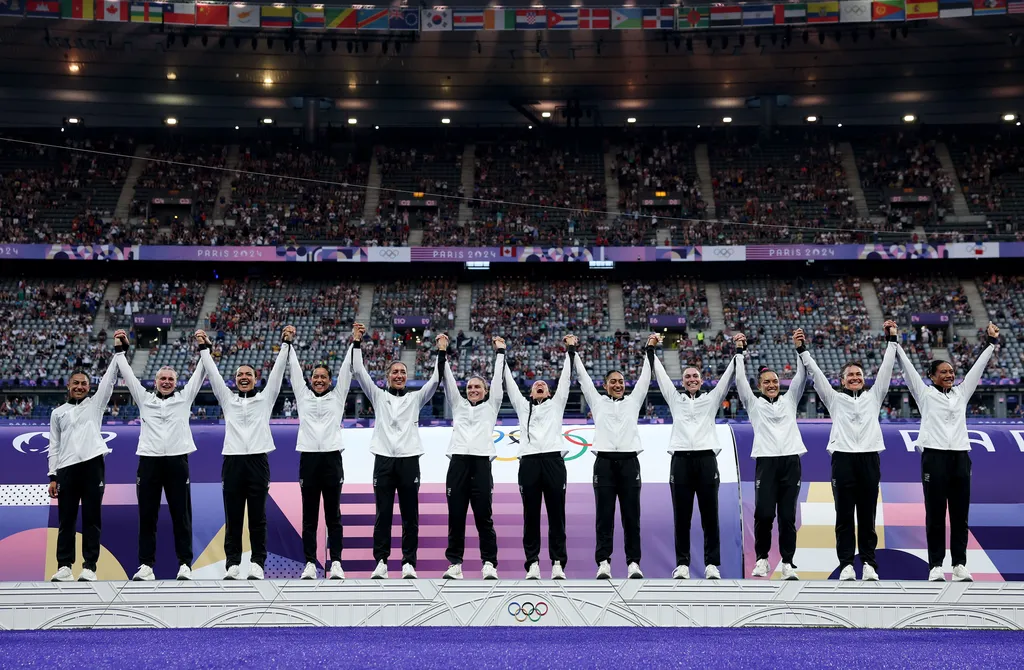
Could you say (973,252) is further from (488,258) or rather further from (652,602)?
(652,602)

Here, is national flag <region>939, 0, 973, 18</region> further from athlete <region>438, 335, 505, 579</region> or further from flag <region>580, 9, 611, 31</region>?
athlete <region>438, 335, 505, 579</region>

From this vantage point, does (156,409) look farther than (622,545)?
No

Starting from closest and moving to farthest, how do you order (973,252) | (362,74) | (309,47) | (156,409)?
(156,409), (973,252), (309,47), (362,74)

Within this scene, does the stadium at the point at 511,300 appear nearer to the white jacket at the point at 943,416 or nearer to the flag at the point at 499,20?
the white jacket at the point at 943,416

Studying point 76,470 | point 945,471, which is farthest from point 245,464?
point 945,471

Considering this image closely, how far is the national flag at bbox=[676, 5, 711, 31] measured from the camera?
39062mm

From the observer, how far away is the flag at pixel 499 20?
1544 inches

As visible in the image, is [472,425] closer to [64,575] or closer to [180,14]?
[64,575]

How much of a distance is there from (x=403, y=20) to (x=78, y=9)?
1317 centimetres

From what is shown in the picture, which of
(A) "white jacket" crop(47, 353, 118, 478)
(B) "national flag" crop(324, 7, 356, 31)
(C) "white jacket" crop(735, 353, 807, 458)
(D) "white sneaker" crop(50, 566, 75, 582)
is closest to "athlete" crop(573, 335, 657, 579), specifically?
(C) "white jacket" crop(735, 353, 807, 458)

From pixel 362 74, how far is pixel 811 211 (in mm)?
23101

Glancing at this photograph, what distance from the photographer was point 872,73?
46.5 meters

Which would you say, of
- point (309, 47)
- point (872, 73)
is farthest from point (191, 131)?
point (872, 73)

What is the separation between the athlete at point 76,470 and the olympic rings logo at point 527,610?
4375mm
